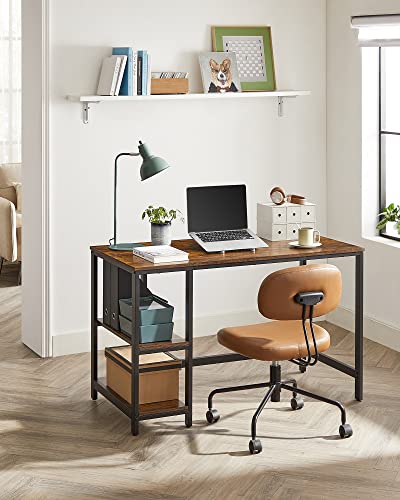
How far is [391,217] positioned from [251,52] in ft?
4.39

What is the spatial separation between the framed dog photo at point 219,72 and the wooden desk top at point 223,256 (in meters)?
1.30

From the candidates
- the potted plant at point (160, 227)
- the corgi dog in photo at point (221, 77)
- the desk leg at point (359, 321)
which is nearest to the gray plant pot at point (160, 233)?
the potted plant at point (160, 227)

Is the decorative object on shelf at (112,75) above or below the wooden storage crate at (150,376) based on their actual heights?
above

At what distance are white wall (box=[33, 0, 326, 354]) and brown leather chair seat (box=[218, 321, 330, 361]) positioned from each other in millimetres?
1527

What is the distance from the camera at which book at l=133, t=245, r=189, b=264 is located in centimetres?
454

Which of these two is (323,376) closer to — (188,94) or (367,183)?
(367,183)

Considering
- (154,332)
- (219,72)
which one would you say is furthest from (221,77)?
(154,332)

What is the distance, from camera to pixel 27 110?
5.79 meters

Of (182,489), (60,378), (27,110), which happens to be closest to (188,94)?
(27,110)

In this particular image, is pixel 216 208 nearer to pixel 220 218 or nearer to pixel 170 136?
pixel 220 218

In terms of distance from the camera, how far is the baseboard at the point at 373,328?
5973 mm

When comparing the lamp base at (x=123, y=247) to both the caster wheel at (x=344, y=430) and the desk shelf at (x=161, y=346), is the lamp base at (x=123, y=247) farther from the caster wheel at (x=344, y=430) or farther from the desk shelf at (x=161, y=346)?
the caster wheel at (x=344, y=430)

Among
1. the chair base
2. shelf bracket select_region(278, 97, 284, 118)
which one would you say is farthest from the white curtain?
the chair base

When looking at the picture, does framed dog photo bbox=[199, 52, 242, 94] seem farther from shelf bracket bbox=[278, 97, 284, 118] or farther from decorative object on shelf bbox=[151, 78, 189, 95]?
shelf bracket bbox=[278, 97, 284, 118]
